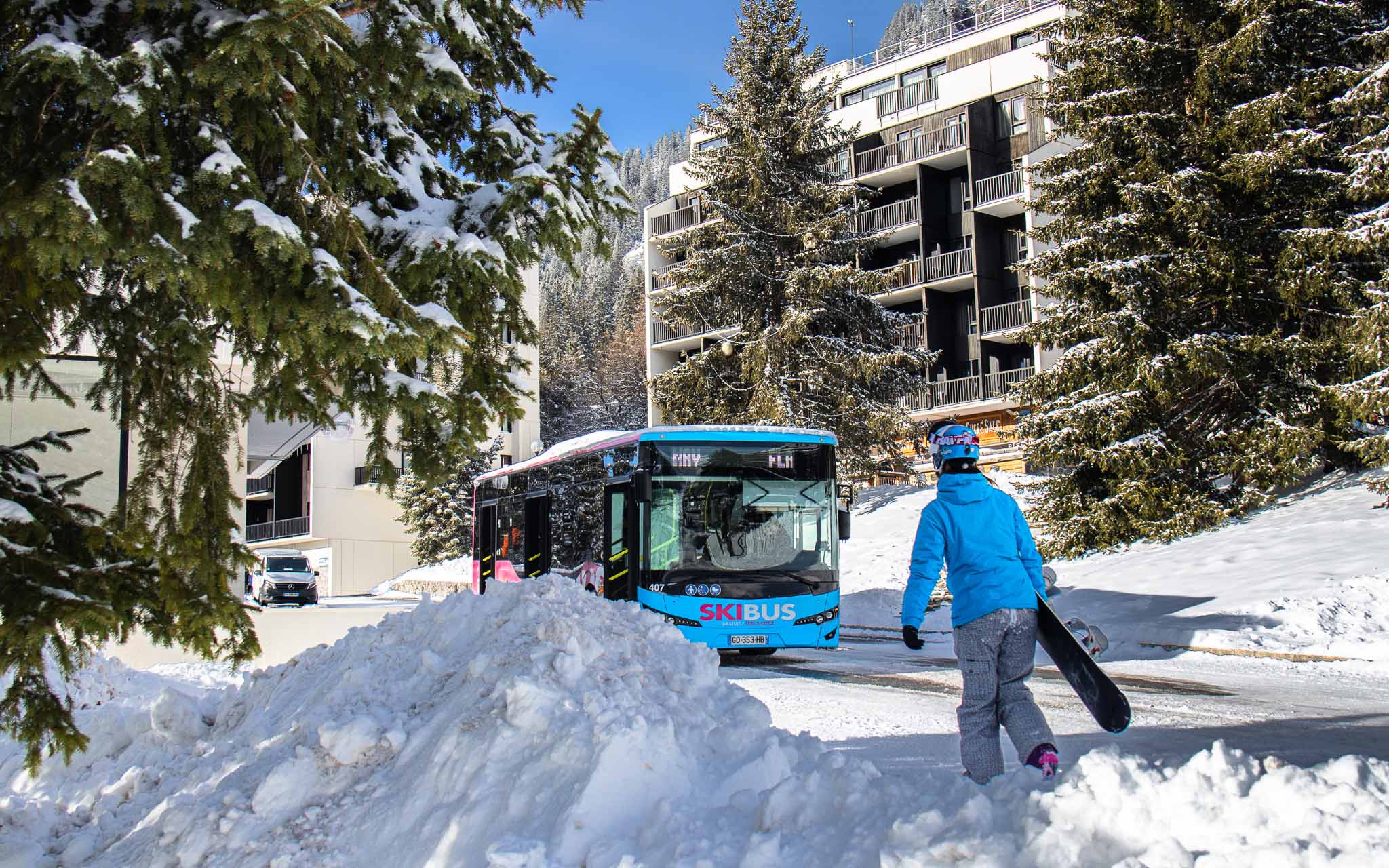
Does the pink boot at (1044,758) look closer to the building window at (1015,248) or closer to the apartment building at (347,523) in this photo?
the building window at (1015,248)

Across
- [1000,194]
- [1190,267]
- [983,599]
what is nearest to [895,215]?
[1000,194]

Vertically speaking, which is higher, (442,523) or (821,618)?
(442,523)

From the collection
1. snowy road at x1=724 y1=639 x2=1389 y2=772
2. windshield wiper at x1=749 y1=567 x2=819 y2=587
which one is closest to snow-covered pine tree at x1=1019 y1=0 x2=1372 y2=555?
snowy road at x1=724 y1=639 x2=1389 y2=772

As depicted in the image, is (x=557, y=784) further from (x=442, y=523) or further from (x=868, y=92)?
(x=442, y=523)

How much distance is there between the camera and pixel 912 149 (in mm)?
40750

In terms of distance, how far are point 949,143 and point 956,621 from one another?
124 feet

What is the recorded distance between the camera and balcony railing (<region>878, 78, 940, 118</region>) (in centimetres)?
4128

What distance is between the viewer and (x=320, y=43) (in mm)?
4570

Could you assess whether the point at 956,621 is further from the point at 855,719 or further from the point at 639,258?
the point at 639,258

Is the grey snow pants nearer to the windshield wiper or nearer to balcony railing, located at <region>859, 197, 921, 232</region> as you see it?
the windshield wiper

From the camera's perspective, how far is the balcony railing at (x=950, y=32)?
4075 cm

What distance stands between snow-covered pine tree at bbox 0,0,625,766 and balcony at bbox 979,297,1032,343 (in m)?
32.5

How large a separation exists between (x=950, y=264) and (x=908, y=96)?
27.4 feet

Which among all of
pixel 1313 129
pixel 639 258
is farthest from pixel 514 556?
pixel 639 258
